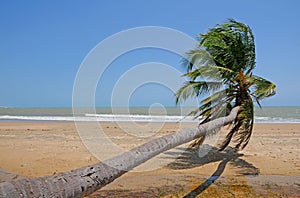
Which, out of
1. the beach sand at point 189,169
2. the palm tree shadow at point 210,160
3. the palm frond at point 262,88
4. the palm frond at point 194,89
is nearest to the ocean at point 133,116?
the palm tree shadow at point 210,160

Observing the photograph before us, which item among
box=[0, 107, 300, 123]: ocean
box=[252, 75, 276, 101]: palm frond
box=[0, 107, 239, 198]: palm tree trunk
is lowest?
box=[0, 107, 239, 198]: palm tree trunk

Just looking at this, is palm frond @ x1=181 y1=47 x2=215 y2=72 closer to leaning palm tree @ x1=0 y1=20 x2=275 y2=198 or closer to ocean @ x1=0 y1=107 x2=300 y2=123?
leaning palm tree @ x1=0 y1=20 x2=275 y2=198

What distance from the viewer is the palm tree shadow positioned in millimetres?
7677

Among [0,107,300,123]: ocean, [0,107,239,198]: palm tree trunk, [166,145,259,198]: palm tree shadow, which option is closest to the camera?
[0,107,239,198]: palm tree trunk

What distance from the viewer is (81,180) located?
2.67m

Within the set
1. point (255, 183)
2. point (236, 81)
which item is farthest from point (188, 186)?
point (236, 81)

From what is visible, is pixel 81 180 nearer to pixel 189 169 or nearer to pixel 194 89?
pixel 189 169

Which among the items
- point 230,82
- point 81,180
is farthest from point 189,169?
point 81,180

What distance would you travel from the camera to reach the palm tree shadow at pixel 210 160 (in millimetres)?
7677

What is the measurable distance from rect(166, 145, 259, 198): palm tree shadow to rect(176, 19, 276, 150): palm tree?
53 centimetres

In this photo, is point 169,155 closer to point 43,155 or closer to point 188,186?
point 188,186

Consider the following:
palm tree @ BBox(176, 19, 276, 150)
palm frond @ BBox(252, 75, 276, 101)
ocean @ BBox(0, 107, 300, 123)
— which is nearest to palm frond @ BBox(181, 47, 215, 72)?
palm tree @ BBox(176, 19, 276, 150)

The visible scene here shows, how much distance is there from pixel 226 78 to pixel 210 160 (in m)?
2.90

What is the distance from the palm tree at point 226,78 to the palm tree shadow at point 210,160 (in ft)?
1.73
